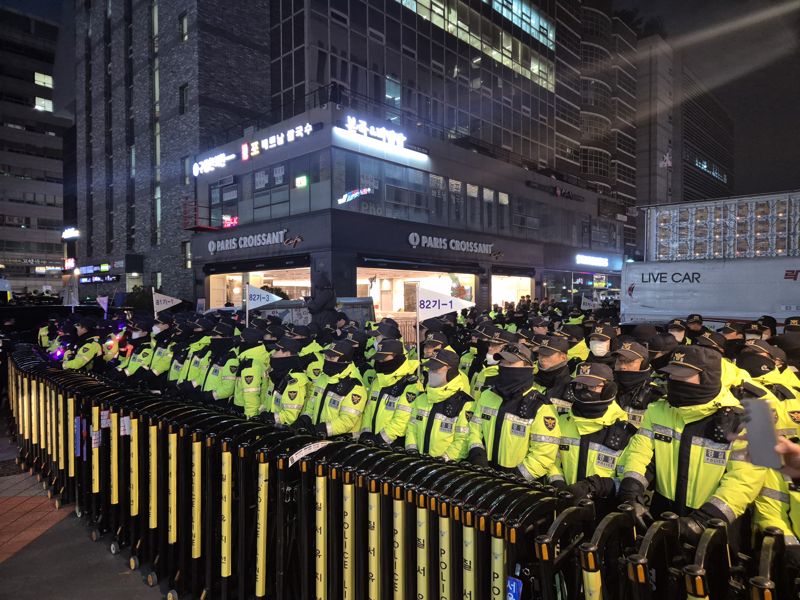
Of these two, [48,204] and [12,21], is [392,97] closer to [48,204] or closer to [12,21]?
[48,204]

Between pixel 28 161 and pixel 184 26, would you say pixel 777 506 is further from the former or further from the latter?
pixel 28 161

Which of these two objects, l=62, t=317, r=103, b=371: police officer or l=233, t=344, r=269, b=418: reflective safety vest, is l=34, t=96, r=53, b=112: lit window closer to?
l=62, t=317, r=103, b=371: police officer

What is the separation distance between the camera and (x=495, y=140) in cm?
3884

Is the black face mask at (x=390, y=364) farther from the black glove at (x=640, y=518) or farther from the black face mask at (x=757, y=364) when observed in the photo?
the black face mask at (x=757, y=364)

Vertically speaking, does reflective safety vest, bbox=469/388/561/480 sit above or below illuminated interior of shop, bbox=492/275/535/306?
below

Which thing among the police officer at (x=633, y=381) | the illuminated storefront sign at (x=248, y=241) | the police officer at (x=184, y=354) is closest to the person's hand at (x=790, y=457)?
the police officer at (x=633, y=381)

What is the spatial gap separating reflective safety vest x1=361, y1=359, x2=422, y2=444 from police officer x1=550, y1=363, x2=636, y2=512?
63.4 inches

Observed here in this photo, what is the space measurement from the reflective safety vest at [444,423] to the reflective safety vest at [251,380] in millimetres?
2743

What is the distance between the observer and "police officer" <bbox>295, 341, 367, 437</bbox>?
527 centimetres

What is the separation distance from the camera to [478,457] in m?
4.09

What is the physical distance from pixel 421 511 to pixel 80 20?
173 feet

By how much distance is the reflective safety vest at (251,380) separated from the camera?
260 inches

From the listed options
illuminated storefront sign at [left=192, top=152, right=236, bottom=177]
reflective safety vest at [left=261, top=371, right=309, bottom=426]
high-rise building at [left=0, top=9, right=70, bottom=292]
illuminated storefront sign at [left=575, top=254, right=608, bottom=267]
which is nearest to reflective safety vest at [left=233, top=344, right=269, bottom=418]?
reflective safety vest at [left=261, top=371, right=309, bottom=426]

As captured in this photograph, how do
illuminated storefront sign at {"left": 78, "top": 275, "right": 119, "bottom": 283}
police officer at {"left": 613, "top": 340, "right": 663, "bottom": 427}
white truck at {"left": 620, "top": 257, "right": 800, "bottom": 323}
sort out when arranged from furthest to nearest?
1. illuminated storefront sign at {"left": 78, "top": 275, "right": 119, "bottom": 283}
2. white truck at {"left": 620, "top": 257, "right": 800, "bottom": 323}
3. police officer at {"left": 613, "top": 340, "right": 663, "bottom": 427}
